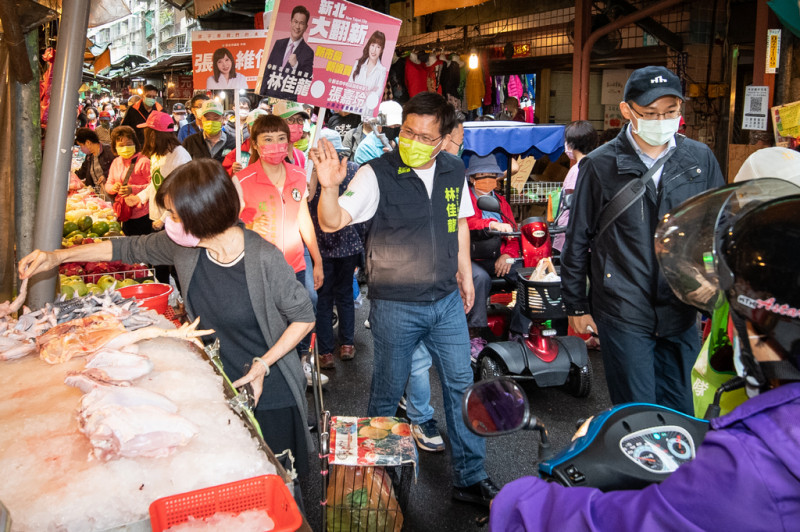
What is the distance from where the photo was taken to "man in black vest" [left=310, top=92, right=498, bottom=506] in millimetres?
3701

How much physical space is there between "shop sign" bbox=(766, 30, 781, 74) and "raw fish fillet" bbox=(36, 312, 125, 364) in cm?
742

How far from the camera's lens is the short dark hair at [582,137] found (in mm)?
6941

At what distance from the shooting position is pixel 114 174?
7777mm

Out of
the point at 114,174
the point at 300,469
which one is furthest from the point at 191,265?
the point at 114,174

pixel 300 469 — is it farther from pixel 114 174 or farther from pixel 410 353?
pixel 114 174

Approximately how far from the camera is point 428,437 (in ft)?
15.1

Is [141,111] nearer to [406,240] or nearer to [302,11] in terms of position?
[302,11]

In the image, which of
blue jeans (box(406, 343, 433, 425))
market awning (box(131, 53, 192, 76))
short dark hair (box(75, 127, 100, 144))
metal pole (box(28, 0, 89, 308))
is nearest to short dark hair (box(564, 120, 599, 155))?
blue jeans (box(406, 343, 433, 425))

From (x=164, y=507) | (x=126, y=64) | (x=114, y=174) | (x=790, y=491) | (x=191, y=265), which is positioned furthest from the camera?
(x=126, y=64)

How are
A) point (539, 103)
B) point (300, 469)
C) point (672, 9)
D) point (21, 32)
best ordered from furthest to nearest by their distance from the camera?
point (539, 103)
point (672, 9)
point (21, 32)
point (300, 469)

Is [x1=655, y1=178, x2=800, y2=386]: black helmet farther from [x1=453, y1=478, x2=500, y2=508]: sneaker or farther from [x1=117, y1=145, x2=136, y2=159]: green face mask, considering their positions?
[x1=117, y1=145, x2=136, y2=159]: green face mask

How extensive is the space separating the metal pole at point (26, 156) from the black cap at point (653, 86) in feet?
11.9

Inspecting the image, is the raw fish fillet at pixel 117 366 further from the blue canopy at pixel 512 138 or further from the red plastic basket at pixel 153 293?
the blue canopy at pixel 512 138

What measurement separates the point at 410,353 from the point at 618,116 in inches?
497
